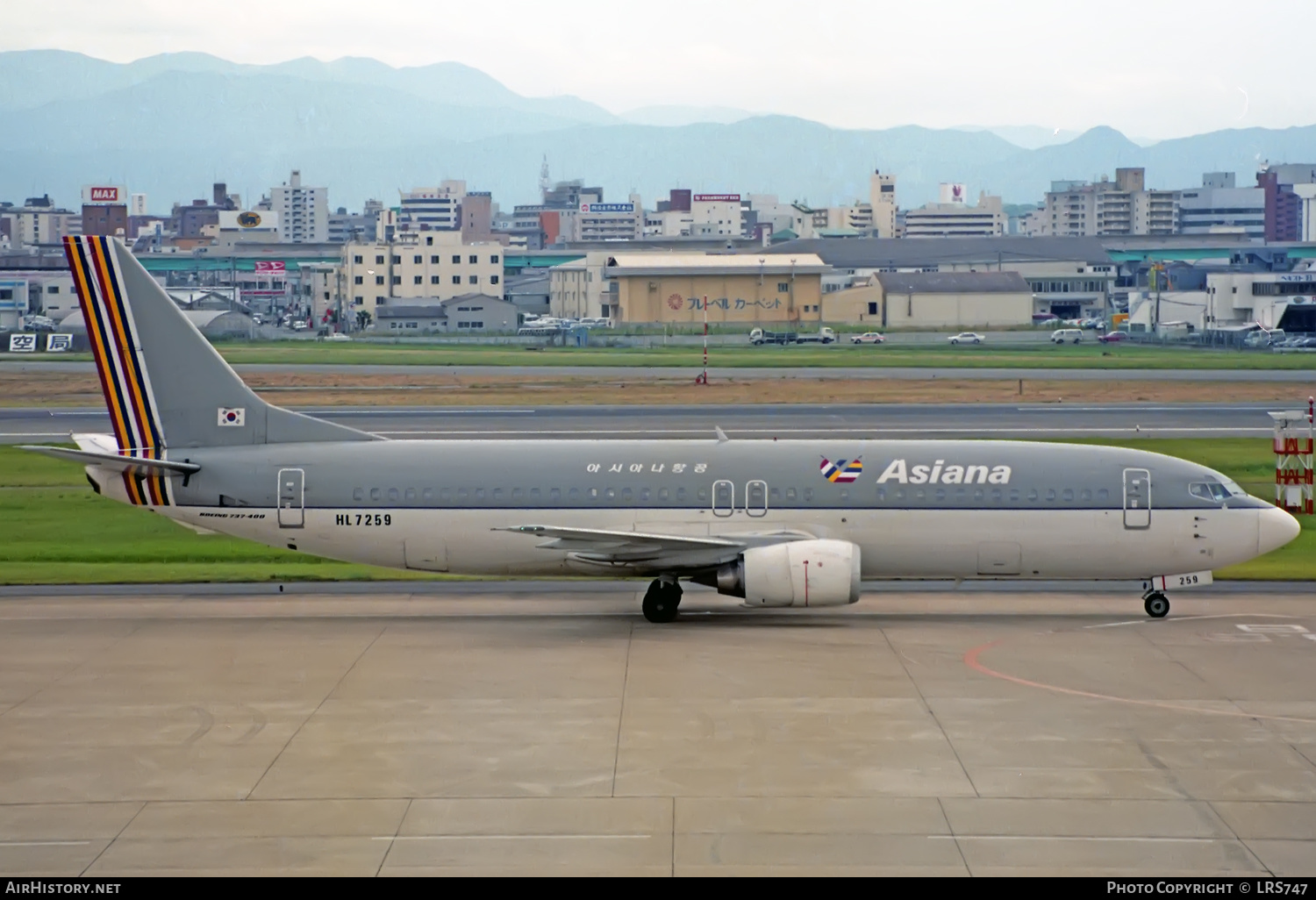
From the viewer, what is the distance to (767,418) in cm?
7056

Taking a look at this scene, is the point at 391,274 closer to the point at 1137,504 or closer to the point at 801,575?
the point at 801,575

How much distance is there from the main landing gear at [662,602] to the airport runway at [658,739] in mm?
343

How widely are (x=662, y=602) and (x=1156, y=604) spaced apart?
37.4 ft

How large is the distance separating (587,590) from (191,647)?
416 inches

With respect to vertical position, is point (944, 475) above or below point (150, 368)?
below

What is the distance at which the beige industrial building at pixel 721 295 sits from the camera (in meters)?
164

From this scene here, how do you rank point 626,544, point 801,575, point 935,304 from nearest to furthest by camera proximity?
point 801,575 < point 626,544 < point 935,304

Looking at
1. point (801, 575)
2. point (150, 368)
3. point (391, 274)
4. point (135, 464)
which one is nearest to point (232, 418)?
point (150, 368)

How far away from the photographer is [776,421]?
69.3m

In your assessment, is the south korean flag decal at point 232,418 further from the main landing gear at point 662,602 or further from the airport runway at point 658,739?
the main landing gear at point 662,602

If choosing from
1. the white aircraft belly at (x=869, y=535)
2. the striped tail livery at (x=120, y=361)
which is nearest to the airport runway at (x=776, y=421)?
the striped tail livery at (x=120, y=361)

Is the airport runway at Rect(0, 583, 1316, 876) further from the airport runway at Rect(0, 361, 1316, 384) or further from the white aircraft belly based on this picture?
the airport runway at Rect(0, 361, 1316, 384)

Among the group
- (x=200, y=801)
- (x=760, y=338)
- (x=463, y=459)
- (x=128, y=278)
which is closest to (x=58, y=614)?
(x=128, y=278)

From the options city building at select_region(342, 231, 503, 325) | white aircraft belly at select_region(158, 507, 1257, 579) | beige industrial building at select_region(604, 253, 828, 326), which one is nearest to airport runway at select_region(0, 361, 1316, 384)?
white aircraft belly at select_region(158, 507, 1257, 579)
